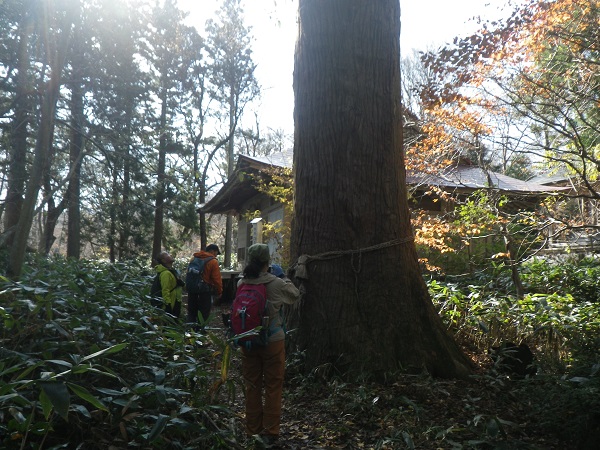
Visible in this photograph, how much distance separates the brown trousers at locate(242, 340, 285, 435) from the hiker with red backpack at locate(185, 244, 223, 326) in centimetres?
414

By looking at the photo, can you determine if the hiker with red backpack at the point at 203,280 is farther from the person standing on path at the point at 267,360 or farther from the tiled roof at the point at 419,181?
the person standing on path at the point at 267,360

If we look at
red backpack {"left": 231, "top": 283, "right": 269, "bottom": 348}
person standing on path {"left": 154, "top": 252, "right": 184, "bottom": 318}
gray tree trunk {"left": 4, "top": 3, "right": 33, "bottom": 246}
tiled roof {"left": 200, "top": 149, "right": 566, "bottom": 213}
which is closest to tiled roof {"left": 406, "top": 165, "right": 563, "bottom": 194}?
tiled roof {"left": 200, "top": 149, "right": 566, "bottom": 213}

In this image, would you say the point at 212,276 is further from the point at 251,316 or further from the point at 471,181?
the point at 471,181

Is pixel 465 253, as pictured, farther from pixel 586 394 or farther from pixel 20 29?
pixel 20 29

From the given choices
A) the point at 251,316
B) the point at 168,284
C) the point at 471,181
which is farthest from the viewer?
the point at 471,181

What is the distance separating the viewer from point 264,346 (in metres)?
4.02

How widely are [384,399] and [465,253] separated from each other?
803cm

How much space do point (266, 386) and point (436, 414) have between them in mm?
1494

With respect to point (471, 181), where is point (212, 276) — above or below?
below

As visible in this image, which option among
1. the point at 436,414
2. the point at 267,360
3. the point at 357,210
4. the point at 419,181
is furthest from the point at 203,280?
the point at 419,181

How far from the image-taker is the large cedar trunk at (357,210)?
5195 mm

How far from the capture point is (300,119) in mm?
5809

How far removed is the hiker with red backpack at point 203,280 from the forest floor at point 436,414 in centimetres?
307

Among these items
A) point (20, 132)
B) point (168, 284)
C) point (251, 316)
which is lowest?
point (251, 316)
